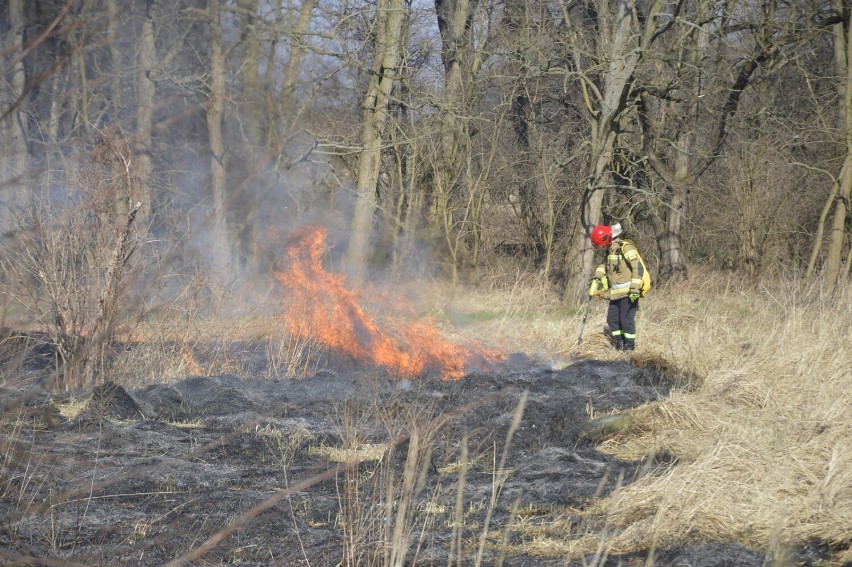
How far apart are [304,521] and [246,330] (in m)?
6.57

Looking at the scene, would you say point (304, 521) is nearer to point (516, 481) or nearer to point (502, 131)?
point (516, 481)

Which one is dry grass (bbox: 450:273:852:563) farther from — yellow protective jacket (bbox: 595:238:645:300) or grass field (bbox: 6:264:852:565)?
yellow protective jacket (bbox: 595:238:645:300)

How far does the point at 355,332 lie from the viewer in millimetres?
12062

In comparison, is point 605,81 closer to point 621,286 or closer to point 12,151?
point 621,286

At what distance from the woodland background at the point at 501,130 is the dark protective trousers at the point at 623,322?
4.61 metres

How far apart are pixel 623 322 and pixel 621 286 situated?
51 centimetres

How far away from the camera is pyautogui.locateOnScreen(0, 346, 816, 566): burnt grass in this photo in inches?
171

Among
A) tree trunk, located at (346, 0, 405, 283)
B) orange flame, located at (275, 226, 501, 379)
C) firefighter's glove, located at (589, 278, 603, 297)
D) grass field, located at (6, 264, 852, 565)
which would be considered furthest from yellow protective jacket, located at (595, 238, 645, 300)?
tree trunk, located at (346, 0, 405, 283)

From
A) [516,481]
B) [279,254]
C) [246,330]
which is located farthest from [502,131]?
[516,481]

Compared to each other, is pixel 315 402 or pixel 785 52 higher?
pixel 785 52

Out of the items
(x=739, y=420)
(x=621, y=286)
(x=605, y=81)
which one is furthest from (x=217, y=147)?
(x=739, y=420)

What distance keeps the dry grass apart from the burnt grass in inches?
10.1

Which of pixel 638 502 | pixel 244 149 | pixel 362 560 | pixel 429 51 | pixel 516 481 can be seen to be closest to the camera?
pixel 362 560

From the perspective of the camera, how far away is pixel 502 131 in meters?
20.9
